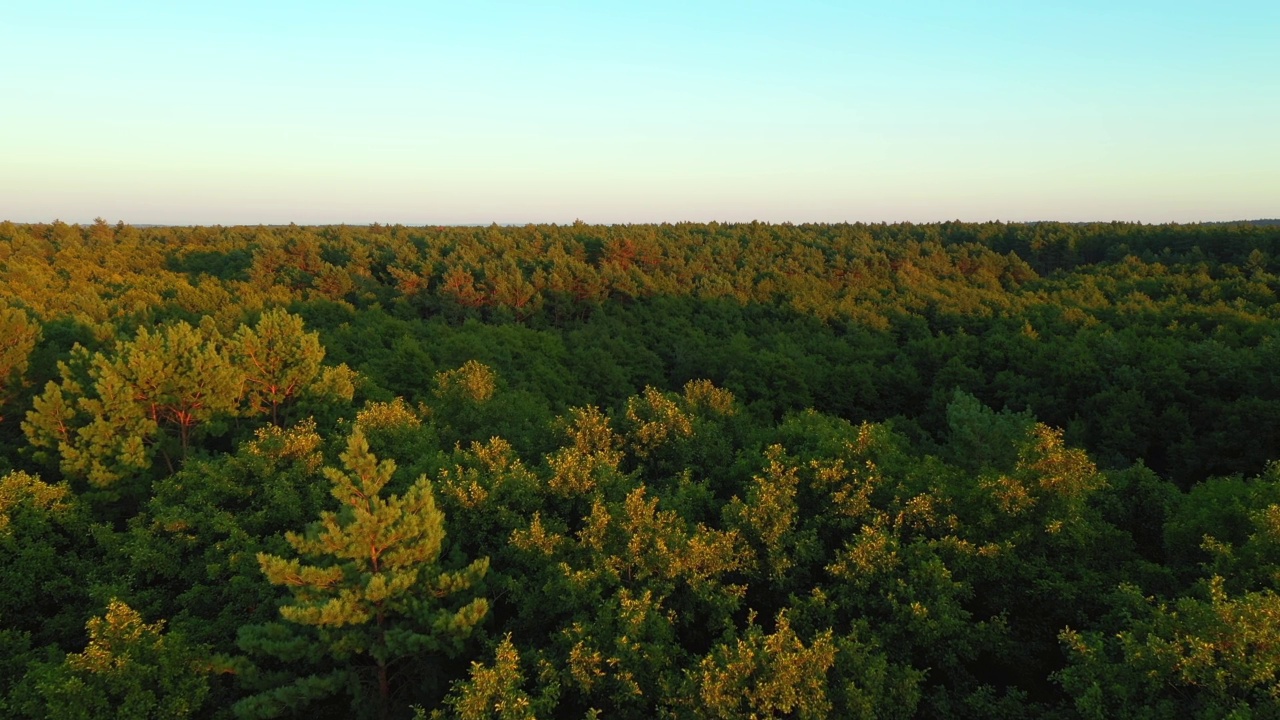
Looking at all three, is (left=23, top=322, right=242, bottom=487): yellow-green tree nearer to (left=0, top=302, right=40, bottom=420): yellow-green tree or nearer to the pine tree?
(left=0, top=302, right=40, bottom=420): yellow-green tree

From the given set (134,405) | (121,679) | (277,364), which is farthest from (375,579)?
(277,364)

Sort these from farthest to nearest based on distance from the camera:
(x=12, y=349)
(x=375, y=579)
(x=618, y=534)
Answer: (x=12, y=349), (x=618, y=534), (x=375, y=579)

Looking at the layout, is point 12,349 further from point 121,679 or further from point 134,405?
point 121,679

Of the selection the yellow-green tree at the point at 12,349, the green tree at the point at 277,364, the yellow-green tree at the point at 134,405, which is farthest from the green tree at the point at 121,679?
the yellow-green tree at the point at 12,349

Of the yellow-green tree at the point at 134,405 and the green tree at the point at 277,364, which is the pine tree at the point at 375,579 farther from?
the green tree at the point at 277,364

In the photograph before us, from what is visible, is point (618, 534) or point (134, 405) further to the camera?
point (134, 405)

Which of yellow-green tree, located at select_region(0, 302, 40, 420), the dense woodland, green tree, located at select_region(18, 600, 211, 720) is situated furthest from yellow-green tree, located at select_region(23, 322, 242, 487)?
green tree, located at select_region(18, 600, 211, 720)
